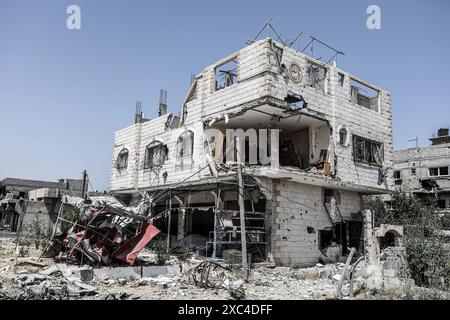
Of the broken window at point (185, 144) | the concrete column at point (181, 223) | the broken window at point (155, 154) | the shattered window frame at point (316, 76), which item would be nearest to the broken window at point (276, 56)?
the shattered window frame at point (316, 76)

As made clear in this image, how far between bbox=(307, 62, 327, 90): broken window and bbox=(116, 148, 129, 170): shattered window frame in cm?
1295

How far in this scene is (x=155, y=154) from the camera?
71.4 feet

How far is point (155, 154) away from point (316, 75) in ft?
33.8

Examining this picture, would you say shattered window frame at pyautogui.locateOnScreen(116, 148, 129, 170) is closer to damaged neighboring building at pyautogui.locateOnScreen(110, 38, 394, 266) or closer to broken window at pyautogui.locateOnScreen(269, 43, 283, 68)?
damaged neighboring building at pyautogui.locateOnScreen(110, 38, 394, 266)

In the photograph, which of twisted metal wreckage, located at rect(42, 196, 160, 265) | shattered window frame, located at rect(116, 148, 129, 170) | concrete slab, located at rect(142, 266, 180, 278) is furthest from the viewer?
shattered window frame, located at rect(116, 148, 129, 170)

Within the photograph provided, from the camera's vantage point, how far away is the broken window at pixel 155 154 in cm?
2094

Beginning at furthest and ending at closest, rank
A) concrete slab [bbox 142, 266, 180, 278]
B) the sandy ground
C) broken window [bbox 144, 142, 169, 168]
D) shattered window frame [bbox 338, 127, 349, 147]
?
1. broken window [bbox 144, 142, 169, 168]
2. shattered window frame [bbox 338, 127, 349, 147]
3. concrete slab [bbox 142, 266, 180, 278]
4. the sandy ground

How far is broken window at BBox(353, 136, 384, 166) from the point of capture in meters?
18.8

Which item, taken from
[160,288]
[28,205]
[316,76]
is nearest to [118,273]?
[160,288]

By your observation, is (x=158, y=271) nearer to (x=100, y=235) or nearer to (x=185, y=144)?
(x=100, y=235)

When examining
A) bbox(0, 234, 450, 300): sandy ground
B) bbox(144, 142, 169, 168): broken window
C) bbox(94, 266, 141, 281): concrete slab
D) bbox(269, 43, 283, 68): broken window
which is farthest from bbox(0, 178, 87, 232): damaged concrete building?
bbox(269, 43, 283, 68): broken window

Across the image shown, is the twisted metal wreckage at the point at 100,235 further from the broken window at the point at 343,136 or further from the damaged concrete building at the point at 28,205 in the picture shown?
the broken window at the point at 343,136

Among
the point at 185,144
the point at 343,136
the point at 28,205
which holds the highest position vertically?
the point at 343,136

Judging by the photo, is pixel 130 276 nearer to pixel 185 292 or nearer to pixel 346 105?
pixel 185 292
